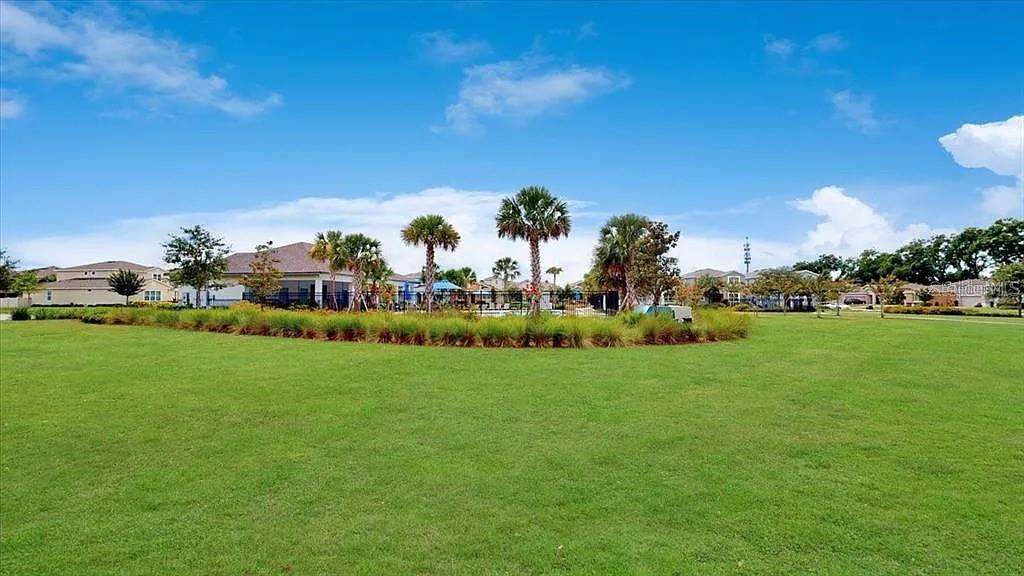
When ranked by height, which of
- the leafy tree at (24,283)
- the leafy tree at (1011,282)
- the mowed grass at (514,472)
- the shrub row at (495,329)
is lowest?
the mowed grass at (514,472)

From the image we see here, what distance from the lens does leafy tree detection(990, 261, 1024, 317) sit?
46406 mm

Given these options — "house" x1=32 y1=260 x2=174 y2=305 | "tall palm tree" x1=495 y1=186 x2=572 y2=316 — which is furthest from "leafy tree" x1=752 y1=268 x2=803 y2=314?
"house" x1=32 y1=260 x2=174 y2=305

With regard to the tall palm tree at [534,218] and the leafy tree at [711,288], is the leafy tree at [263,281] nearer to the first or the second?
the tall palm tree at [534,218]

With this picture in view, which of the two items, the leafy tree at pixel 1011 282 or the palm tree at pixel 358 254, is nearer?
the palm tree at pixel 358 254

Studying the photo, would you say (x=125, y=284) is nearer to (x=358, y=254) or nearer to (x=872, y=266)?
(x=358, y=254)

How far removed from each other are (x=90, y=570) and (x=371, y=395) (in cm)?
562

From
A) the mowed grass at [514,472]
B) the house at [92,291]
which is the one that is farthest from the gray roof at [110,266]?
the mowed grass at [514,472]

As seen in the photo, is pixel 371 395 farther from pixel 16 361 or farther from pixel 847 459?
pixel 16 361

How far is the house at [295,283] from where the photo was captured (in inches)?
1654

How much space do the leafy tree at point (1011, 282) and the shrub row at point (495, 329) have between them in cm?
3957

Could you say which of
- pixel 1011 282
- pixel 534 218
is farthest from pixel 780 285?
pixel 534 218

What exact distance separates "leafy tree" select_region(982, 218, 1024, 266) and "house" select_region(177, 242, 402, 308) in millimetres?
69661

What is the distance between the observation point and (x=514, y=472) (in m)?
5.99

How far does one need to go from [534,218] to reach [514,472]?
2578 centimetres
